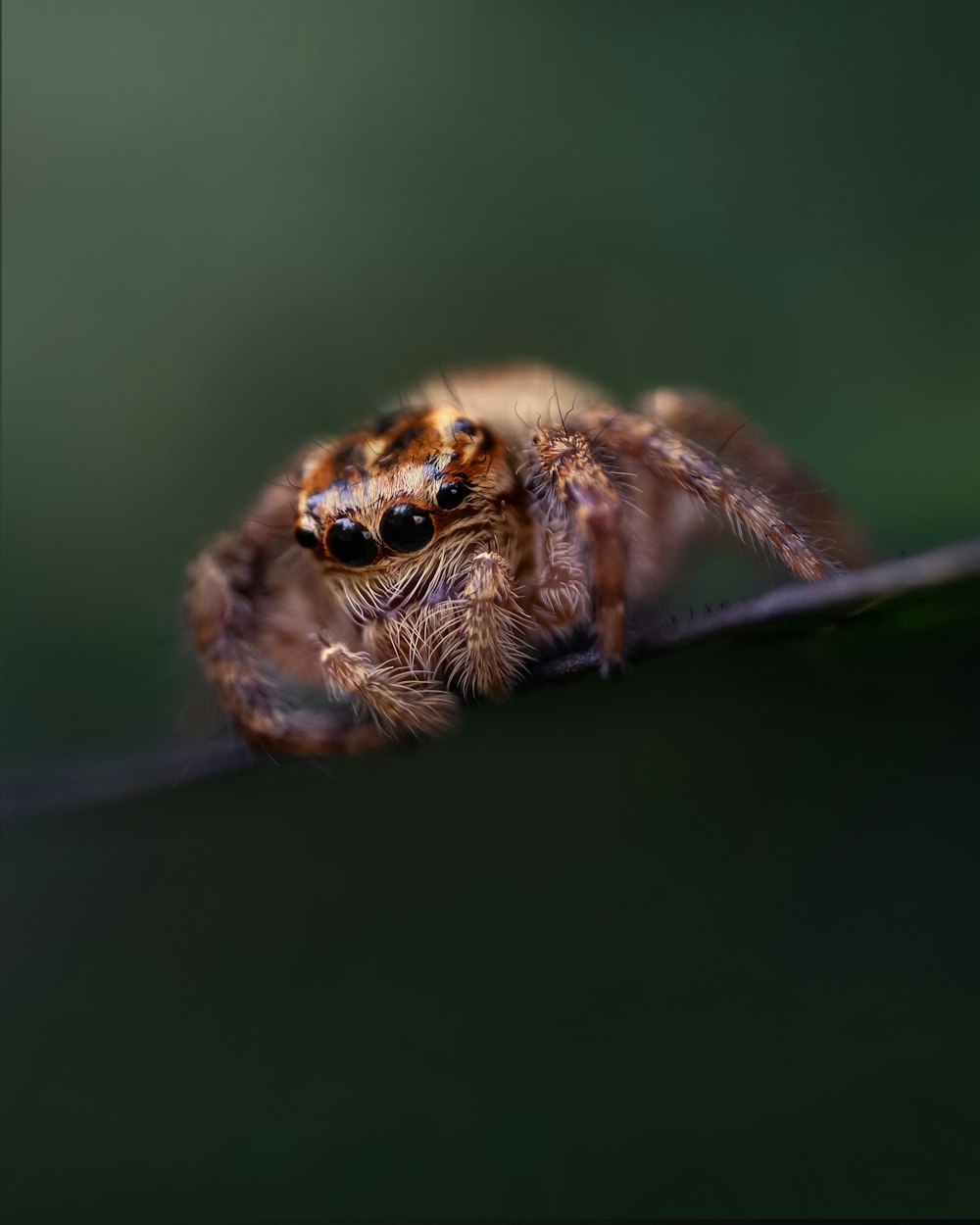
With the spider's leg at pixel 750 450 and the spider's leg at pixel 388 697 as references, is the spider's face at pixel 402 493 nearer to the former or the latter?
the spider's leg at pixel 388 697

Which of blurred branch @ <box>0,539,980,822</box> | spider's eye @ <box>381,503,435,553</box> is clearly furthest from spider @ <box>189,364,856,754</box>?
blurred branch @ <box>0,539,980,822</box>

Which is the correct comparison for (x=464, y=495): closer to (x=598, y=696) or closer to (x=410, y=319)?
(x=598, y=696)

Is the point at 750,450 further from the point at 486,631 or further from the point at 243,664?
the point at 243,664

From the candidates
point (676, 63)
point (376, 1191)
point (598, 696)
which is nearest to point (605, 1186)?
point (376, 1191)

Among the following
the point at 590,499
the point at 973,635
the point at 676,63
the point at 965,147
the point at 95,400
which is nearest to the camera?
the point at 973,635

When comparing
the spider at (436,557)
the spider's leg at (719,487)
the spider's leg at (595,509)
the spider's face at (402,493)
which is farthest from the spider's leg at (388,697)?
the spider's leg at (719,487)

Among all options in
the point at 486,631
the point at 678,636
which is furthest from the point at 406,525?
the point at 678,636

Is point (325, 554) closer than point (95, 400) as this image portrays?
Yes
